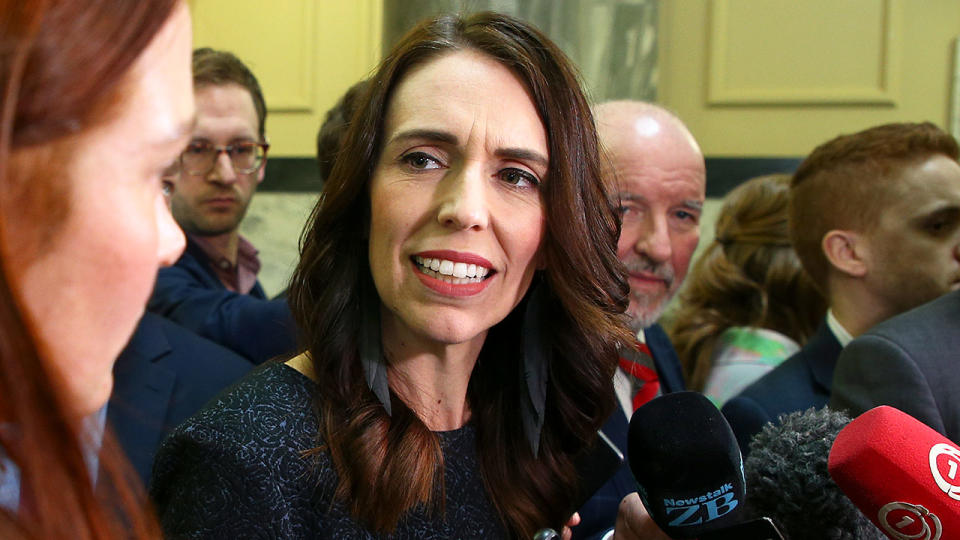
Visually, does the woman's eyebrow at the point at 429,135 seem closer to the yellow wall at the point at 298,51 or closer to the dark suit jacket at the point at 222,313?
the dark suit jacket at the point at 222,313

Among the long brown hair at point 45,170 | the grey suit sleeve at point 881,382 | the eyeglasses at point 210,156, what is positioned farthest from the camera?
the eyeglasses at point 210,156

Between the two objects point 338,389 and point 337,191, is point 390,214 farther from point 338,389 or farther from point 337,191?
point 338,389

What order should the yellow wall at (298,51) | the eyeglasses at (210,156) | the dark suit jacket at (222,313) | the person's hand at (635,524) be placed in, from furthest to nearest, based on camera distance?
the yellow wall at (298,51), the eyeglasses at (210,156), the dark suit jacket at (222,313), the person's hand at (635,524)

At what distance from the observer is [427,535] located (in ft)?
4.29

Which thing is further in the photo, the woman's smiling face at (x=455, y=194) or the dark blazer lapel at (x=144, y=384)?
the dark blazer lapel at (x=144, y=384)

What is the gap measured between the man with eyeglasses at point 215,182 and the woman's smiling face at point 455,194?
102 centimetres

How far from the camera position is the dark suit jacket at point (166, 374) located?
6.02 feet

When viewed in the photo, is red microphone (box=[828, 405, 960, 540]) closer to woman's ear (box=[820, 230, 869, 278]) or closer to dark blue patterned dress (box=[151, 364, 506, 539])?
dark blue patterned dress (box=[151, 364, 506, 539])

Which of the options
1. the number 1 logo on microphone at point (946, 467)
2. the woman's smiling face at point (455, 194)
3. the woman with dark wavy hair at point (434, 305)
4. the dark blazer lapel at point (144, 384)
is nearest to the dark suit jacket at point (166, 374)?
the dark blazer lapel at point (144, 384)

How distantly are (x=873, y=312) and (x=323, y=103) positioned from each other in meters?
3.23

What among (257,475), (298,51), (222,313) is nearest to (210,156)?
(222,313)

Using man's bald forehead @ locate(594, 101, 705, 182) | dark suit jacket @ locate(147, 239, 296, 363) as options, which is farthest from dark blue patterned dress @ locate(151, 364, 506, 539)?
man's bald forehead @ locate(594, 101, 705, 182)

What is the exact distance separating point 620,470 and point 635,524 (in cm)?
53

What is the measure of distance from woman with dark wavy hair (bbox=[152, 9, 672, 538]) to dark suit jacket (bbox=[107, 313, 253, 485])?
613mm
